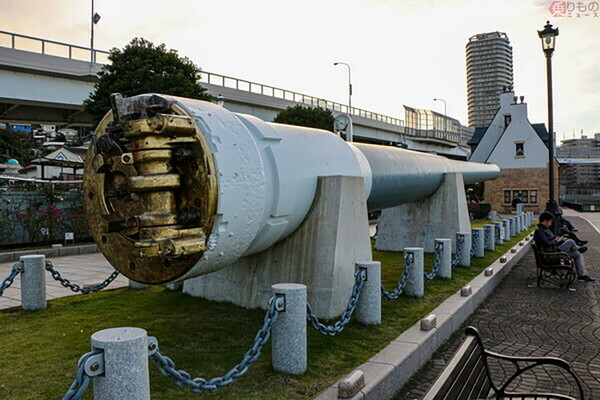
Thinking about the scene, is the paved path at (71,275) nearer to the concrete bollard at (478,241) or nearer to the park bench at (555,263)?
the park bench at (555,263)

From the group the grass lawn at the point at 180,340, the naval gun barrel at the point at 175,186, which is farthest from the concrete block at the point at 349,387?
the naval gun barrel at the point at 175,186

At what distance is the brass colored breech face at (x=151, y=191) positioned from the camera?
3.03 meters

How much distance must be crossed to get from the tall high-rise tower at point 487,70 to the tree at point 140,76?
177 metres

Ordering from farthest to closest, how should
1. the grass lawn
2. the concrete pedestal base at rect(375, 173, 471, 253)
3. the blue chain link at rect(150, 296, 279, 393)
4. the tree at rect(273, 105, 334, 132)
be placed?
the tree at rect(273, 105, 334, 132)
the concrete pedestal base at rect(375, 173, 471, 253)
the grass lawn
the blue chain link at rect(150, 296, 279, 393)

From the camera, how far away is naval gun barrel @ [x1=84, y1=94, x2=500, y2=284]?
305cm

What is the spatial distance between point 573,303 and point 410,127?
48.6 metres

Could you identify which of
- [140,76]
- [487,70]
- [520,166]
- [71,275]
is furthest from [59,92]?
[487,70]

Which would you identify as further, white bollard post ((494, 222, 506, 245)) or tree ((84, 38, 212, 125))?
tree ((84, 38, 212, 125))

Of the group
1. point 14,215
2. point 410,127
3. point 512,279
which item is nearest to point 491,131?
point 410,127

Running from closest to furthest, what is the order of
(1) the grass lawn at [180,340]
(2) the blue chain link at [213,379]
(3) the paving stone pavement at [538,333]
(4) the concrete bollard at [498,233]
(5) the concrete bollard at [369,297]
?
1. (2) the blue chain link at [213,379]
2. (1) the grass lawn at [180,340]
3. (3) the paving stone pavement at [538,333]
4. (5) the concrete bollard at [369,297]
5. (4) the concrete bollard at [498,233]

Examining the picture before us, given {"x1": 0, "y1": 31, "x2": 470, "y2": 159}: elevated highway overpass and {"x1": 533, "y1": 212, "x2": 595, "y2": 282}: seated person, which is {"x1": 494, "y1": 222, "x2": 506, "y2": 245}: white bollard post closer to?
{"x1": 533, "y1": 212, "x2": 595, "y2": 282}: seated person

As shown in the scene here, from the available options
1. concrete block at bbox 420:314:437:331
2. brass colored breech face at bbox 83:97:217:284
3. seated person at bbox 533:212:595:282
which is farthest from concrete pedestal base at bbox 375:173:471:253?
brass colored breech face at bbox 83:97:217:284

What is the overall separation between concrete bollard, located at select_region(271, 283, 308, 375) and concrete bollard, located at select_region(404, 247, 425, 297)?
3.04m

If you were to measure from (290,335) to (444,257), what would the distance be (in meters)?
4.75
